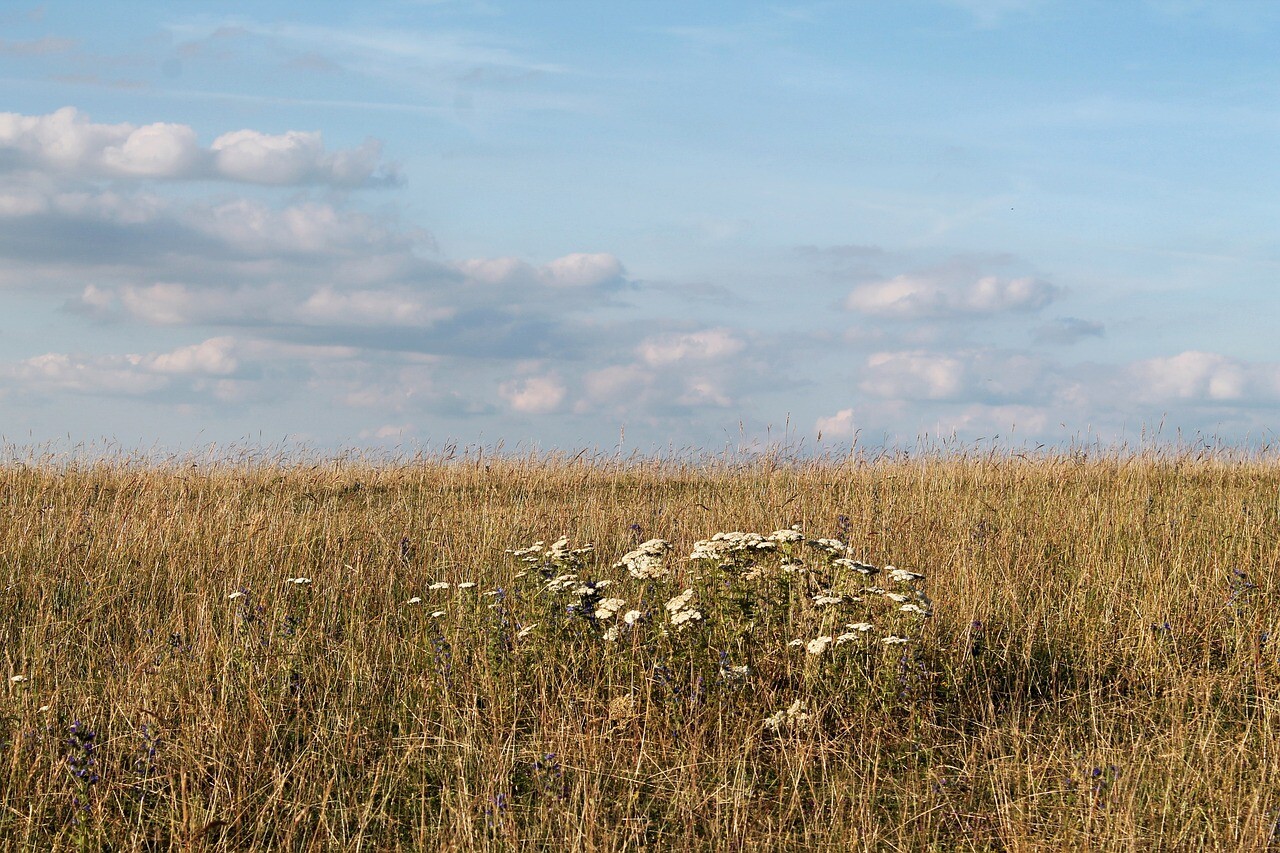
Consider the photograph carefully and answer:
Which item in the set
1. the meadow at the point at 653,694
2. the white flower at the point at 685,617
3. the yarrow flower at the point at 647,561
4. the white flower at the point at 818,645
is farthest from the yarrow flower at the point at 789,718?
the yarrow flower at the point at 647,561

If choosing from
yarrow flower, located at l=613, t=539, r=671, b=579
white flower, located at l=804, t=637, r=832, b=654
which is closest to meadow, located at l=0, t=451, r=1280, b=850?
yarrow flower, located at l=613, t=539, r=671, b=579

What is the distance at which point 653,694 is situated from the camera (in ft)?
14.7

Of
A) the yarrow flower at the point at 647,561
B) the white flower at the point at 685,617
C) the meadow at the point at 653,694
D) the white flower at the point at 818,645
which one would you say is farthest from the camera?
the yarrow flower at the point at 647,561

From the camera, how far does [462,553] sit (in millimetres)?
7473

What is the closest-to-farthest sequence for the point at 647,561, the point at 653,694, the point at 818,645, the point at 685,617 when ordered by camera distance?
1. the point at 818,645
2. the point at 685,617
3. the point at 653,694
4. the point at 647,561

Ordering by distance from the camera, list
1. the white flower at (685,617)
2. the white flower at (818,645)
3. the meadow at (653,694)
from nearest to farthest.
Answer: the meadow at (653,694)
the white flower at (818,645)
the white flower at (685,617)

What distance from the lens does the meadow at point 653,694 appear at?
3.59 meters

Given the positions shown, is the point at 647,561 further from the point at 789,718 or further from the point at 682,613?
the point at 789,718

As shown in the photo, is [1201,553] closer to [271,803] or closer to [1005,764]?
[1005,764]

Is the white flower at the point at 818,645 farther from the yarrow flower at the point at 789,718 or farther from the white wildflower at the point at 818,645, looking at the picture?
the yarrow flower at the point at 789,718

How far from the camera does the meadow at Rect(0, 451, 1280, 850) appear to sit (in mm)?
3592

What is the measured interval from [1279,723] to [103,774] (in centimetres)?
542

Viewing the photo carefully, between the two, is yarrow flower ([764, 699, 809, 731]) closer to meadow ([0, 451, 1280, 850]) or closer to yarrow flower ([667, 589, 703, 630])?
meadow ([0, 451, 1280, 850])

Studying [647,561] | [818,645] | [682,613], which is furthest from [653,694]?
[818,645]
